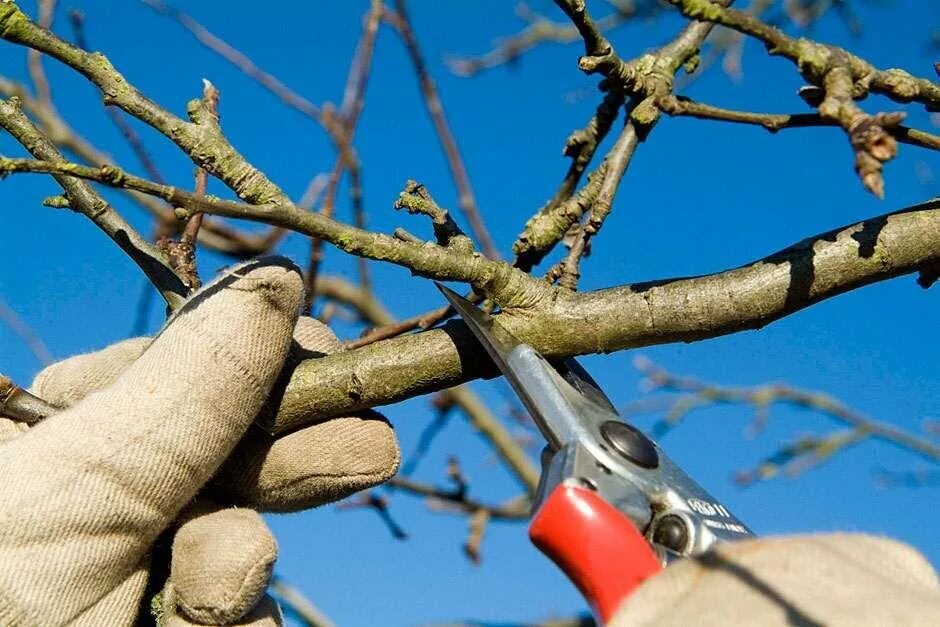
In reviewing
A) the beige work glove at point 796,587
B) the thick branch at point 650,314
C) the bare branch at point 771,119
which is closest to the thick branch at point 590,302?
the thick branch at point 650,314

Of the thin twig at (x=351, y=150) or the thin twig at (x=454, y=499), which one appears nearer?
the thin twig at (x=351, y=150)

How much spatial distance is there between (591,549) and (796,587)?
0.81 ft

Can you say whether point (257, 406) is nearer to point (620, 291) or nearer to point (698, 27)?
point (620, 291)

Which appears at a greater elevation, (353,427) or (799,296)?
(799,296)

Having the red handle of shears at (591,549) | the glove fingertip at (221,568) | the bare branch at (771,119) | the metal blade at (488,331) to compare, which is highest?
the bare branch at (771,119)

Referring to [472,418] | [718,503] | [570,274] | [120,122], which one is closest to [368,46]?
[120,122]

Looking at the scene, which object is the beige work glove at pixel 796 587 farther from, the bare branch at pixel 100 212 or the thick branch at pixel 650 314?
the bare branch at pixel 100 212

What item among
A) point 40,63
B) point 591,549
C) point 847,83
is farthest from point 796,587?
point 40,63

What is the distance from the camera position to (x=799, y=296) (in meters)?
1.38

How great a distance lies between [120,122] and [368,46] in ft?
1.93

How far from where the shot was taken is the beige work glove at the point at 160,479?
1.28 m

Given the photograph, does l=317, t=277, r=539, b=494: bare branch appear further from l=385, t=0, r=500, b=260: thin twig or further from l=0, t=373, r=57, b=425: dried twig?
l=0, t=373, r=57, b=425: dried twig

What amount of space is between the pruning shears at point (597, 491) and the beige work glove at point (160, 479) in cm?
26

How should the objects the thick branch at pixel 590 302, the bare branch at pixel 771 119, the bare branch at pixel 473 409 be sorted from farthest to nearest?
Result: 1. the bare branch at pixel 473 409
2. the thick branch at pixel 590 302
3. the bare branch at pixel 771 119
